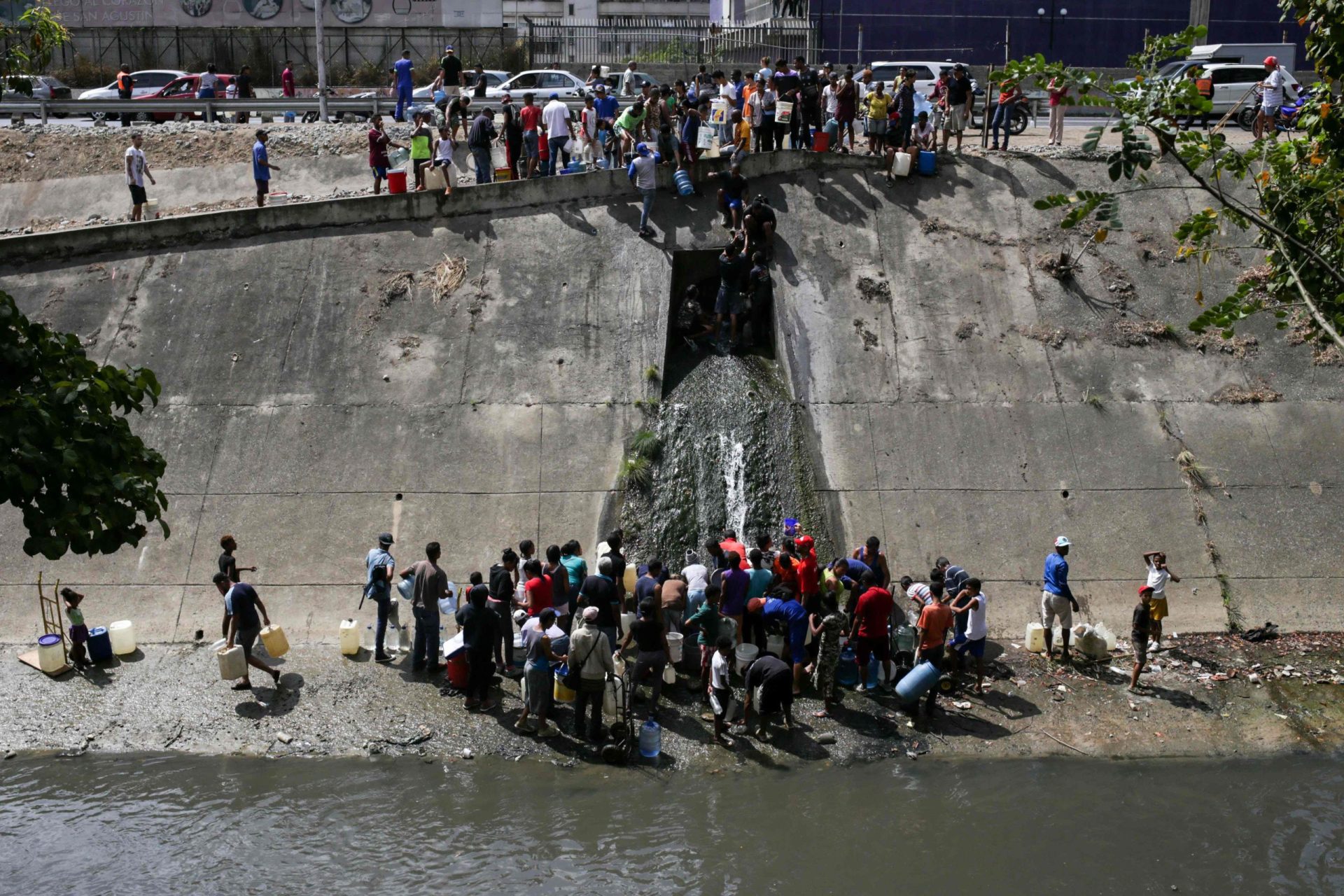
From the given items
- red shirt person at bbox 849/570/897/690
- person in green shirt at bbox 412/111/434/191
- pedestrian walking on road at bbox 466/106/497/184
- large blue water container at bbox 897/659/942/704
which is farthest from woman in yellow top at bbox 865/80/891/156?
large blue water container at bbox 897/659/942/704

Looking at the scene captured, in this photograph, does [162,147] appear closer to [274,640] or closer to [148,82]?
[148,82]

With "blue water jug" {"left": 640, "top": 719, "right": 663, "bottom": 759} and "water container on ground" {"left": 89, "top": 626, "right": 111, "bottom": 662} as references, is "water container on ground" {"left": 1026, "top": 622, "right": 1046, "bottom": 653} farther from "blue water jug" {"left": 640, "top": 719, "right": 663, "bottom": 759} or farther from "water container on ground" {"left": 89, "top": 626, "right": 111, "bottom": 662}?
"water container on ground" {"left": 89, "top": 626, "right": 111, "bottom": 662}

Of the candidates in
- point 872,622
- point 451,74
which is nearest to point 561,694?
point 872,622

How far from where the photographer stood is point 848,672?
40.9 ft

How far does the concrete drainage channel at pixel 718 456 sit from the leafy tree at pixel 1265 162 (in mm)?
5578

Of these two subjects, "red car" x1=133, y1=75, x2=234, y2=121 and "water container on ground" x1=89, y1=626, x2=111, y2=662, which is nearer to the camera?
"water container on ground" x1=89, y1=626, x2=111, y2=662

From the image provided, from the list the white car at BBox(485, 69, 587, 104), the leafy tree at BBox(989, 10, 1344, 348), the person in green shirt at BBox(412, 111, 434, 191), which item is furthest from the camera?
the white car at BBox(485, 69, 587, 104)

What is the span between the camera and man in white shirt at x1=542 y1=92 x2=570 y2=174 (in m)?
18.7

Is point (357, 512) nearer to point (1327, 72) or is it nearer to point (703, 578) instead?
point (703, 578)

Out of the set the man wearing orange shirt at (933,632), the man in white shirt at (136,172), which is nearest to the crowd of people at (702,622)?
the man wearing orange shirt at (933,632)

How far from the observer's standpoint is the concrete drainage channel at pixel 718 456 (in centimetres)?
1445

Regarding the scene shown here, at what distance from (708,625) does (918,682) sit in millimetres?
2171

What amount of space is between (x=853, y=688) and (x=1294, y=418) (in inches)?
307

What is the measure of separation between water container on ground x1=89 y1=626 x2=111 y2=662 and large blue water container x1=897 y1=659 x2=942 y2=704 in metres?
8.57
